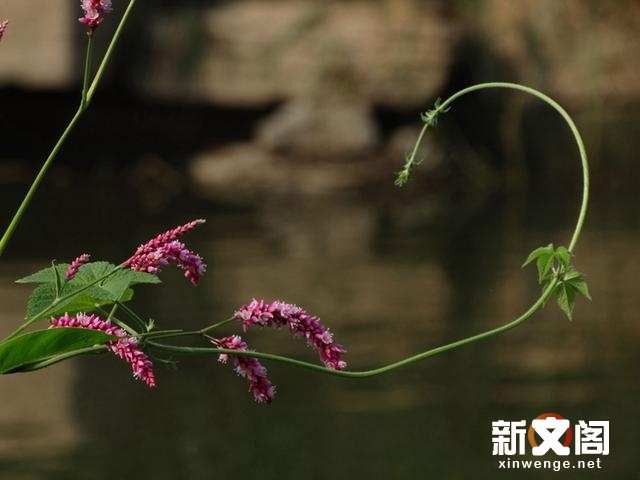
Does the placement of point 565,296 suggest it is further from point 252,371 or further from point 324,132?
point 324,132

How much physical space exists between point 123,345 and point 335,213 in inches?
151

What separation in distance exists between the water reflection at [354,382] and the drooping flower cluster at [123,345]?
97cm

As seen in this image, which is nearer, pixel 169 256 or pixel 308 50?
pixel 169 256

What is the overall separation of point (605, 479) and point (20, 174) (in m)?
4.22

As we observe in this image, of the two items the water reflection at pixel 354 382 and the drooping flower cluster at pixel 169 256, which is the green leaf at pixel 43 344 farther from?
the water reflection at pixel 354 382

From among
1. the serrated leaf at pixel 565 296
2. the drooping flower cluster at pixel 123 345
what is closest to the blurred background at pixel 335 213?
the serrated leaf at pixel 565 296

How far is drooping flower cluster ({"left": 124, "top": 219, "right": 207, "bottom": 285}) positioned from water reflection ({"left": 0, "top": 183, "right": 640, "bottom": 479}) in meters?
0.95

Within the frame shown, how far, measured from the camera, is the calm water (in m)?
1.88

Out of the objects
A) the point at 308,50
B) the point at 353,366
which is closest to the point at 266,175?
the point at 308,50

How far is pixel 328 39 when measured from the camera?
564cm

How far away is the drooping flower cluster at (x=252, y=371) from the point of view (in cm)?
79

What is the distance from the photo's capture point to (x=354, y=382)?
2348mm

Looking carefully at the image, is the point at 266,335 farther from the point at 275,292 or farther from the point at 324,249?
the point at 324,249

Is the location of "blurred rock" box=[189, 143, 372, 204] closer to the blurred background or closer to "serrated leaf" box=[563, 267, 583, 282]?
the blurred background
